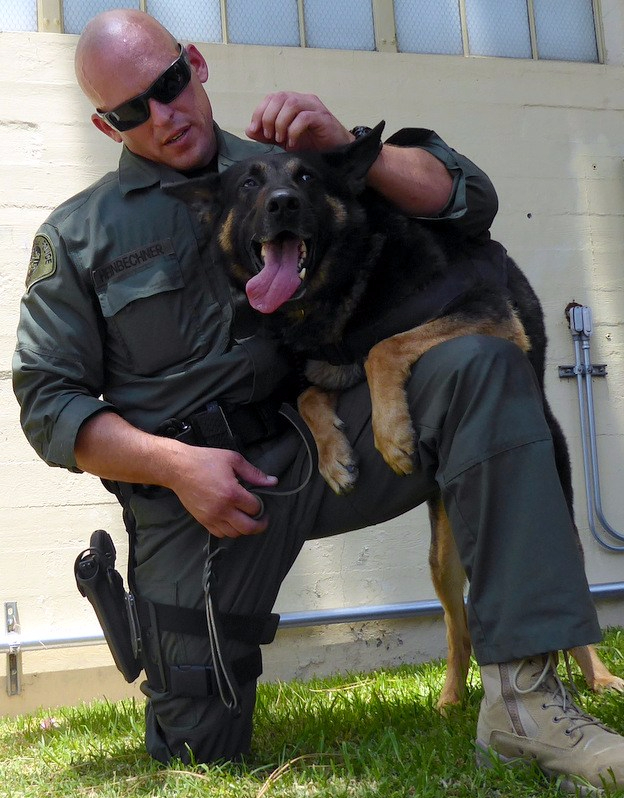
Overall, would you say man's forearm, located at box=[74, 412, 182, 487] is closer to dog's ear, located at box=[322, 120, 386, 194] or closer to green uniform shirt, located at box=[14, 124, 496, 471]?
green uniform shirt, located at box=[14, 124, 496, 471]

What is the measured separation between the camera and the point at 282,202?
2162 millimetres

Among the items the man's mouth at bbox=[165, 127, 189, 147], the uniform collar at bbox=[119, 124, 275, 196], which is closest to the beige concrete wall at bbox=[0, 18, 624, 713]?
the uniform collar at bbox=[119, 124, 275, 196]

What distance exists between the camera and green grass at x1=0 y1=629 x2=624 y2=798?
178 cm

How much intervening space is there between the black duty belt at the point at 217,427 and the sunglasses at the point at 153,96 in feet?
2.60

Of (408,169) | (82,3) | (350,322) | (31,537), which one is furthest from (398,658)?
(82,3)

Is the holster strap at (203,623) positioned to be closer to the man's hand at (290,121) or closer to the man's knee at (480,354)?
the man's knee at (480,354)

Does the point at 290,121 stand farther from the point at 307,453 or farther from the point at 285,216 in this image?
the point at 307,453

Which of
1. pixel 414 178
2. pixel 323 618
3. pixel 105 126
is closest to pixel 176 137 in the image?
pixel 105 126

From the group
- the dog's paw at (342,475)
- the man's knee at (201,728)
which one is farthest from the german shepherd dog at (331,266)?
the man's knee at (201,728)

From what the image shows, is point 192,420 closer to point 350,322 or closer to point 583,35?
point 350,322

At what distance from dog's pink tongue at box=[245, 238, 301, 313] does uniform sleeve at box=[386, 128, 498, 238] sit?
1.35 ft

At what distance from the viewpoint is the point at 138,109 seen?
7.75 ft

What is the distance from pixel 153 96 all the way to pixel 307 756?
170cm

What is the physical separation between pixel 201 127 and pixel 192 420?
846 millimetres
